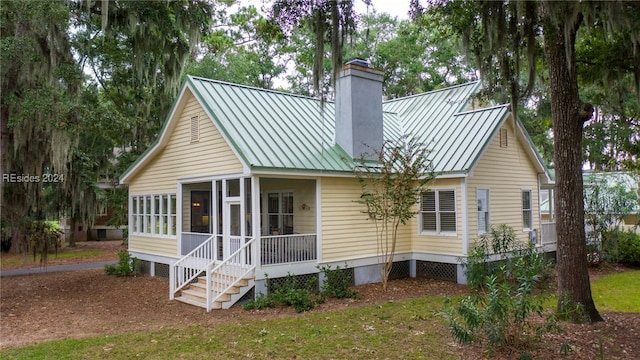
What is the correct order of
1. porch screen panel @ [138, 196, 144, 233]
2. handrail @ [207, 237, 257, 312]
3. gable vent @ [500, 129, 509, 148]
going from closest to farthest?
handrail @ [207, 237, 257, 312] < gable vent @ [500, 129, 509, 148] < porch screen panel @ [138, 196, 144, 233]

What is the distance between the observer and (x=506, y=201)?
14.9 meters

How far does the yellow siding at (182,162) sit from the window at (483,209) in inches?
284

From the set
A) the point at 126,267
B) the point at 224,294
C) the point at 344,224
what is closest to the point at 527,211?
the point at 344,224

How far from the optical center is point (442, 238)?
13578 mm

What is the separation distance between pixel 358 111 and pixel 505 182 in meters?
5.36

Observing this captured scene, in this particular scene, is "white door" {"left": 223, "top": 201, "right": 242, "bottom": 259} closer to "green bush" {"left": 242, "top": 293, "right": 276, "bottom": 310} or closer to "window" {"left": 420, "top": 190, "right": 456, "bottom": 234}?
"green bush" {"left": 242, "top": 293, "right": 276, "bottom": 310}

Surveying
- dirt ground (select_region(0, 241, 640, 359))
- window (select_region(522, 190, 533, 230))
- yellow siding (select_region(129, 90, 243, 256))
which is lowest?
dirt ground (select_region(0, 241, 640, 359))

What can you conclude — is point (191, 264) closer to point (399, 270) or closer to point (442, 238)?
point (399, 270)

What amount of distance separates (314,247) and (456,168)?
15.1ft

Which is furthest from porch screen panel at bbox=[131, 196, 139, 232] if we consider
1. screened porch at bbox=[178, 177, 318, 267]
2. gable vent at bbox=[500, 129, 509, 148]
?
gable vent at bbox=[500, 129, 509, 148]

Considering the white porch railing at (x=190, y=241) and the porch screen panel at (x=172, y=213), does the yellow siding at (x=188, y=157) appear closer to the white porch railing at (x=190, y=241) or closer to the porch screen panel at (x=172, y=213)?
the porch screen panel at (x=172, y=213)

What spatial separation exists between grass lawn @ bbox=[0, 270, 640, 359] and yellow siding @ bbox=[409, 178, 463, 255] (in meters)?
3.93

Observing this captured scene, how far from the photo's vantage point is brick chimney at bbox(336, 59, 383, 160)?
13.7 m

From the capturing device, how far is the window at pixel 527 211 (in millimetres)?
15820
